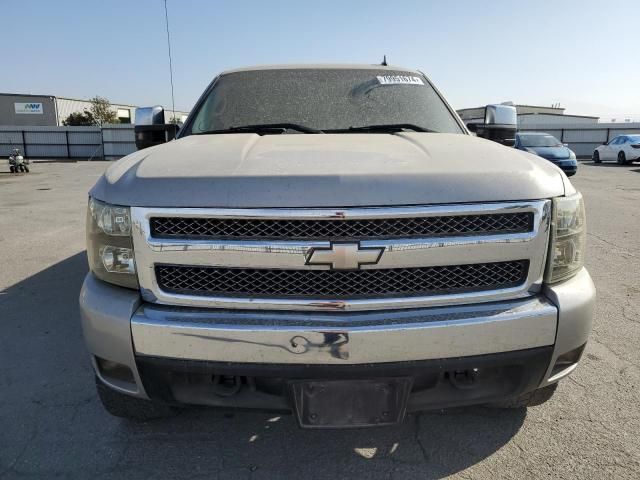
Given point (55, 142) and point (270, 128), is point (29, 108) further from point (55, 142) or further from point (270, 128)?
point (270, 128)

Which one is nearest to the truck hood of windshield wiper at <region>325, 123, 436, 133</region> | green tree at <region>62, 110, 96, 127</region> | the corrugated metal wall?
windshield wiper at <region>325, 123, 436, 133</region>

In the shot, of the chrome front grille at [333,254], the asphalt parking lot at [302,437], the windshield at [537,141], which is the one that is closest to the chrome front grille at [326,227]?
the chrome front grille at [333,254]

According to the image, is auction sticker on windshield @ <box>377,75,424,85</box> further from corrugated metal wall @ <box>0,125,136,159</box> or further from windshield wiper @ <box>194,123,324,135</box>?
corrugated metal wall @ <box>0,125,136,159</box>

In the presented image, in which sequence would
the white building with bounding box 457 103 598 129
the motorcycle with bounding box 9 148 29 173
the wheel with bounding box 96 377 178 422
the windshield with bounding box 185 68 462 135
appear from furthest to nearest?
the white building with bounding box 457 103 598 129 → the motorcycle with bounding box 9 148 29 173 → the windshield with bounding box 185 68 462 135 → the wheel with bounding box 96 377 178 422

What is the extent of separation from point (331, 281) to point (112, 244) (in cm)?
89

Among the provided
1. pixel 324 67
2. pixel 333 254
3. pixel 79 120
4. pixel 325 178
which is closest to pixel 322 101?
pixel 324 67

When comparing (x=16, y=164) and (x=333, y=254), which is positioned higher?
(x=333, y=254)

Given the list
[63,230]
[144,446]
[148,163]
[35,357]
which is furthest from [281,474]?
[63,230]

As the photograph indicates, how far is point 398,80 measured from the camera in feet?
11.4

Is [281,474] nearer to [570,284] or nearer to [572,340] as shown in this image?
[572,340]

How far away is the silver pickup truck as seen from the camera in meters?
1.72

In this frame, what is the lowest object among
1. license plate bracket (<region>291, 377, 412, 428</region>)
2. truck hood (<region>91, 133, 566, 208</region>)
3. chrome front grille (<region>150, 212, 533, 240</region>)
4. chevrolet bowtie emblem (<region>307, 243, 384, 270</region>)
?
license plate bracket (<region>291, 377, 412, 428</region>)

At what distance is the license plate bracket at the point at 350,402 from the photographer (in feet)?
5.84

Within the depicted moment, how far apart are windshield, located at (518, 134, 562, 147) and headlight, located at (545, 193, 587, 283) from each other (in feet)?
51.1
